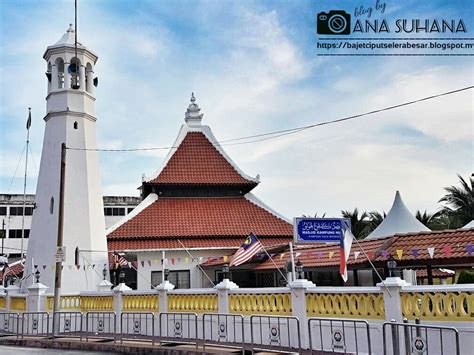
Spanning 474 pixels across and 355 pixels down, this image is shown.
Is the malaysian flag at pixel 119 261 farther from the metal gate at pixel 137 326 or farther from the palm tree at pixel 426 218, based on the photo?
the palm tree at pixel 426 218

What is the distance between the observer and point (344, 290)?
11508mm

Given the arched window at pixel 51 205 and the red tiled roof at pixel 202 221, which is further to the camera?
the red tiled roof at pixel 202 221

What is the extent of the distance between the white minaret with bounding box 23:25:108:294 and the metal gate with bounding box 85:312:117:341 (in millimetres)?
5316

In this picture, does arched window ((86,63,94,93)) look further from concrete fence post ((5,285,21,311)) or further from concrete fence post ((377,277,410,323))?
concrete fence post ((377,277,410,323))

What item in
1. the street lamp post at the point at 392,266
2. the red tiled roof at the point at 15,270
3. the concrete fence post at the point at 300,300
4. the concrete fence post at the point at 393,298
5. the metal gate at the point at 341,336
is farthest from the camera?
the red tiled roof at the point at 15,270

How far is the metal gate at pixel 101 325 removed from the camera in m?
17.4

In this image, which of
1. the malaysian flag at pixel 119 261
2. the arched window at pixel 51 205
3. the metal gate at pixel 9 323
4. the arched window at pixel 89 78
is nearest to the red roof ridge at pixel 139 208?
the malaysian flag at pixel 119 261

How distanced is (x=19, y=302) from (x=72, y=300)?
3.49m

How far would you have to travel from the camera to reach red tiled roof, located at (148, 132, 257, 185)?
29.6 metres

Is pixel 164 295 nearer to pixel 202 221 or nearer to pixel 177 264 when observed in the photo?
pixel 177 264

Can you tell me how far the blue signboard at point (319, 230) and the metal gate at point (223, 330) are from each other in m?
2.59

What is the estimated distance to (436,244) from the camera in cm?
1512

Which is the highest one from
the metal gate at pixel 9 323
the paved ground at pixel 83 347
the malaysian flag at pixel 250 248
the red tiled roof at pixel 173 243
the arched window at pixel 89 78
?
the arched window at pixel 89 78

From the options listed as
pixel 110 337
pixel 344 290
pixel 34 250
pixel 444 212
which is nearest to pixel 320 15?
pixel 344 290
